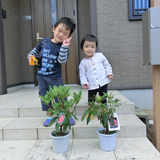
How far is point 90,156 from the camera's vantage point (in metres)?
1.44

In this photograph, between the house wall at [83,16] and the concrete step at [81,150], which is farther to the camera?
the house wall at [83,16]

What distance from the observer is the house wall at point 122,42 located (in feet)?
10.4

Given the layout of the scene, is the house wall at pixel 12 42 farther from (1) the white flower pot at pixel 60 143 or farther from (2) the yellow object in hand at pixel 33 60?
(1) the white flower pot at pixel 60 143

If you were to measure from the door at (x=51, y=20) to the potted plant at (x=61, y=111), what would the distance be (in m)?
2.68

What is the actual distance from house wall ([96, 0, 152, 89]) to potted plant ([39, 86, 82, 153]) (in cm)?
202

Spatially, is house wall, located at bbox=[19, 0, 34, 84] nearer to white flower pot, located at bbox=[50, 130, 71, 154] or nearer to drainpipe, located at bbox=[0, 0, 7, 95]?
drainpipe, located at bbox=[0, 0, 7, 95]

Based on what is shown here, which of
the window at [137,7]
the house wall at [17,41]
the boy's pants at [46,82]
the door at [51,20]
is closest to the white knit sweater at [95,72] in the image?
the boy's pants at [46,82]

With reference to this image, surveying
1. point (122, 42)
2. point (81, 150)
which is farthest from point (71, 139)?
point (122, 42)

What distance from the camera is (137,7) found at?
3109 millimetres

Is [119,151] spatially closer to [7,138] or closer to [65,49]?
[65,49]

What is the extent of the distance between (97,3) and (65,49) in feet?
6.60

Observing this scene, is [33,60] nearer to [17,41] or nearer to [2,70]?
[2,70]

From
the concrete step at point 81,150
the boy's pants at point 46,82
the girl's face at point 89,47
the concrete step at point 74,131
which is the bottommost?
the concrete step at point 81,150

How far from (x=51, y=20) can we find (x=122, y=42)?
6.52 feet
